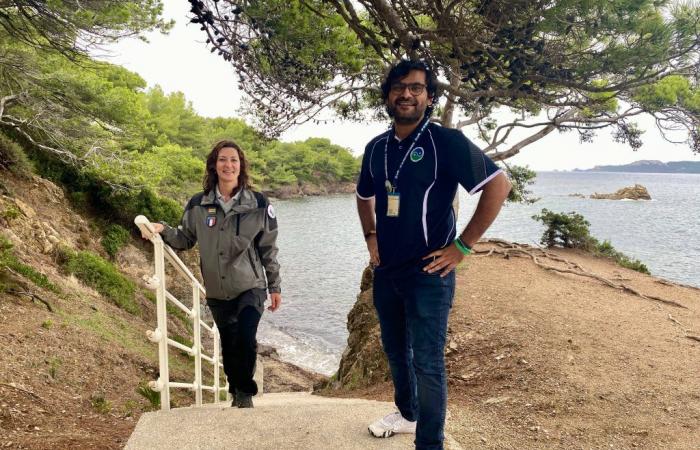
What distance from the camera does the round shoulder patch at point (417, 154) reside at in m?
2.43

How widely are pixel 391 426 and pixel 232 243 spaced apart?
1618 millimetres

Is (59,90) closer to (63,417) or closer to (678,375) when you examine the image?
(63,417)

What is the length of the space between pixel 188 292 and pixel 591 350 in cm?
1293

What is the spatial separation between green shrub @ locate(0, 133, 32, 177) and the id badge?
11907mm

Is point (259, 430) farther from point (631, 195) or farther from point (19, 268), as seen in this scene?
point (631, 195)

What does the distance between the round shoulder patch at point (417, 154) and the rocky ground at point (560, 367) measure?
2.27 m

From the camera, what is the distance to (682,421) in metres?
4.02

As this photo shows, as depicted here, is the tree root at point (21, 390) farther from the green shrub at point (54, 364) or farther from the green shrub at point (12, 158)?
the green shrub at point (12, 158)

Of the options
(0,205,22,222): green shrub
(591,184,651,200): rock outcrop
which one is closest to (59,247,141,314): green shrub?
(0,205,22,222): green shrub

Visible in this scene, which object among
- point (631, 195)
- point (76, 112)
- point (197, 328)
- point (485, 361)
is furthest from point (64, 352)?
point (631, 195)

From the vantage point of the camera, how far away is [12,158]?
1108 centimetres

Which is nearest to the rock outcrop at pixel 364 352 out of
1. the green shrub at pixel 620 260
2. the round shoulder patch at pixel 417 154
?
the round shoulder patch at pixel 417 154

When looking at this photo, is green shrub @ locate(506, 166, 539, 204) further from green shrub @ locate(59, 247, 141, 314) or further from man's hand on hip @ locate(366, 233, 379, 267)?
man's hand on hip @ locate(366, 233, 379, 267)

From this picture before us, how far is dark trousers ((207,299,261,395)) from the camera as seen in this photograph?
3.32m
